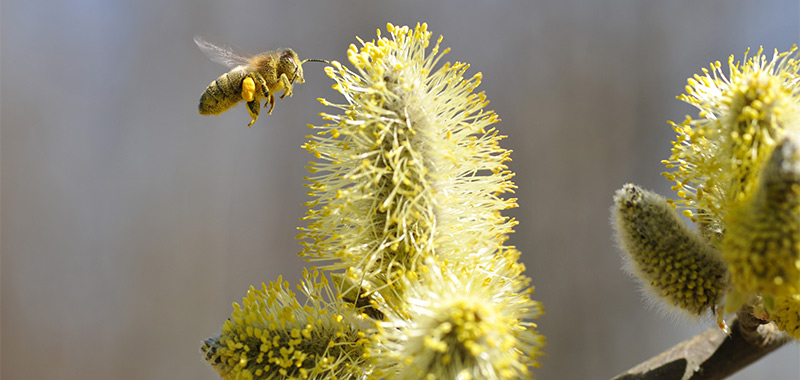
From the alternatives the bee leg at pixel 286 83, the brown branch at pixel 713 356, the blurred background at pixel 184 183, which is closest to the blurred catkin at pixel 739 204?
the brown branch at pixel 713 356

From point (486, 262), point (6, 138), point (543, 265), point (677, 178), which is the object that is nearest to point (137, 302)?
point (6, 138)

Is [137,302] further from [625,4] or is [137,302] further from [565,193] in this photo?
[625,4]

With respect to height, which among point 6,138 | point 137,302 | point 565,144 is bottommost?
point 565,144

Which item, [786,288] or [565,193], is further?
[565,193]

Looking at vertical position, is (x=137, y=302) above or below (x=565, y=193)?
above

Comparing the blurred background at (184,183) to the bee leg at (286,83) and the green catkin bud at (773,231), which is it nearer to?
the bee leg at (286,83)

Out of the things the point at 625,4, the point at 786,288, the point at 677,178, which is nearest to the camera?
the point at 786,288

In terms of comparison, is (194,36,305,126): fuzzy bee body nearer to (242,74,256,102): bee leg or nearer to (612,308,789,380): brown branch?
(242,74,256,102): bee leg
